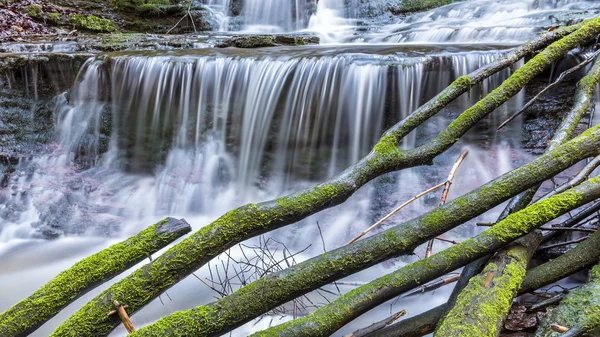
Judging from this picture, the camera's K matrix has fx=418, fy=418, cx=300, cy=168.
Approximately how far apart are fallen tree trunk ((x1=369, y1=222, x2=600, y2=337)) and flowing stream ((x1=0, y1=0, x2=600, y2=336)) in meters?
1.54

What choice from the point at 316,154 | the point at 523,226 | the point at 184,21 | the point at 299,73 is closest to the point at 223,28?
the point at 184,21

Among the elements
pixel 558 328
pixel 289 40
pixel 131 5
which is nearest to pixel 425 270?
pixel 558 328

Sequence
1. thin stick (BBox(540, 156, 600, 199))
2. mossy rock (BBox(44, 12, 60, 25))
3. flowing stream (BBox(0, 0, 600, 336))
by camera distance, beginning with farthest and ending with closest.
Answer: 1. mossy rock (BBox(44, 12, 60, 25))
2. flowing stream (BBox(0, 0, 600, 336))
3. thin stick (BBox(540, 156, 600, 199))

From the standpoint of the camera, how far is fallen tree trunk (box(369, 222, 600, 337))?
5.89 ft

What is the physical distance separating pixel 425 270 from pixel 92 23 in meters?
10.5

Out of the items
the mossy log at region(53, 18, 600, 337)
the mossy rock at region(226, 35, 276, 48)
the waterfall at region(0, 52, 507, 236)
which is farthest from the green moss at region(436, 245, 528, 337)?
the mossy rock at region(226, 35, 276, 48)

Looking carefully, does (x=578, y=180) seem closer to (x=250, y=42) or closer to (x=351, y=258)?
(x=351, y=258)

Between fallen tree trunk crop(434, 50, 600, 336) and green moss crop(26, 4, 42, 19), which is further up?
green moss crop(26, 4, 42, 19)

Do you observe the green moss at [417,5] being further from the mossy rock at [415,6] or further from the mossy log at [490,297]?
the mossy log at [490,297]

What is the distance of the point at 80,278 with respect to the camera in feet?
5.65

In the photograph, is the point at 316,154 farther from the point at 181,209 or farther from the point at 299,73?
the point at 181,209

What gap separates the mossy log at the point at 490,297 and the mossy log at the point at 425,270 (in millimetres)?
44

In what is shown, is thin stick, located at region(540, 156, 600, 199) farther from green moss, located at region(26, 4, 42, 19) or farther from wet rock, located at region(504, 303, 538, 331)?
green moss, located at region(26, 4, 42, 19)

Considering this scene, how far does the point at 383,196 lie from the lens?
4.40 metres
